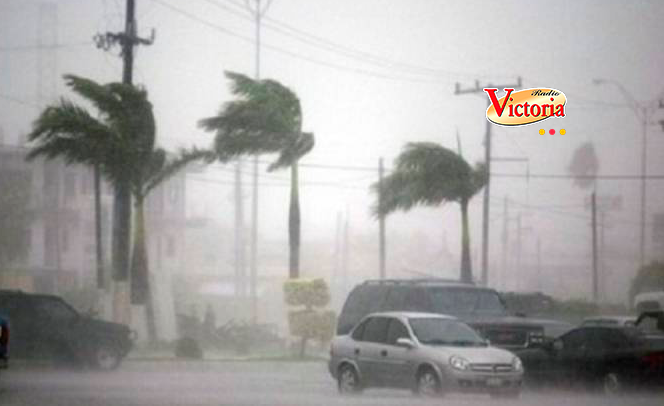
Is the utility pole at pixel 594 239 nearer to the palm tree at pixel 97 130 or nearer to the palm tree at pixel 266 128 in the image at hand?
the palm tree at pixel 266 128

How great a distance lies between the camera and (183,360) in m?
33.4

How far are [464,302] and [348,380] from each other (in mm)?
4225

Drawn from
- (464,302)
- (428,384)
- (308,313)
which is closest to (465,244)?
(308,313)

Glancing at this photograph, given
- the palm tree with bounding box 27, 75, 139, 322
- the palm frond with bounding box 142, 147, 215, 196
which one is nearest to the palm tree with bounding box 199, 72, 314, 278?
the palm frond with bounding box 142, 147, 215, 196

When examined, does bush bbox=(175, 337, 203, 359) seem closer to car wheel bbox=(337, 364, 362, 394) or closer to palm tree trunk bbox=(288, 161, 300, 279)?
palm tree trunk bbox=(288, 161, 300, 279)

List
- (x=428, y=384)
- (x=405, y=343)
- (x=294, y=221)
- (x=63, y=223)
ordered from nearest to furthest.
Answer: (x=428, y=384), (x=405, y=343), (x=294, y=221), (x=63, y=223)

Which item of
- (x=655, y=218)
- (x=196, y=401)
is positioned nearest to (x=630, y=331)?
(x=196, y=401)

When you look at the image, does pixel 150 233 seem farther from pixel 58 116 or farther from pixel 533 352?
pixel 533 352

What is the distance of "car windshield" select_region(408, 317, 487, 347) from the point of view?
68.2 feet

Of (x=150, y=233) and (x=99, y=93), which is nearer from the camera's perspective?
(x=99, y=93)

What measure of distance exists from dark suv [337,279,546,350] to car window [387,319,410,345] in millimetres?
2509

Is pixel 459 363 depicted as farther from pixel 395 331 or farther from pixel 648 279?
pixel 648 279

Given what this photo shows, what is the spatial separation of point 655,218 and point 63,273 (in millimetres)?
26668

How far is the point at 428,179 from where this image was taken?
3984 cm
